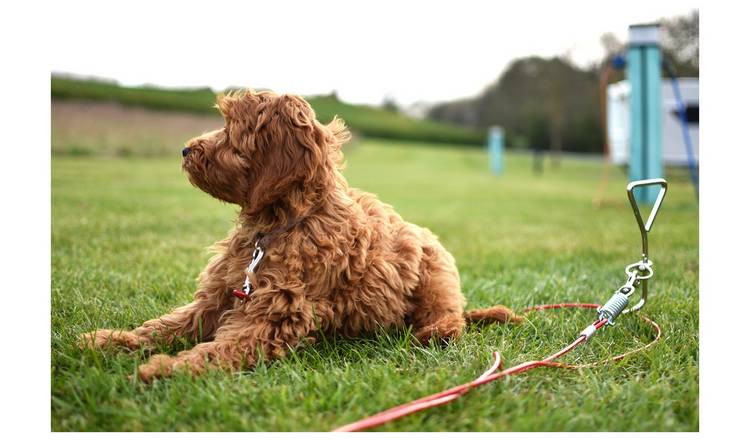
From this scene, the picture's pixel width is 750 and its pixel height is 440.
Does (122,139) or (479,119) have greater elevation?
(479,119)

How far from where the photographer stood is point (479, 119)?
4756cm

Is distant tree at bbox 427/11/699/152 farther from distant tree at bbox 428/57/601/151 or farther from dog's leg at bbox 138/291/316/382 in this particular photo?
dog's leg at bbox 138/291/316/382

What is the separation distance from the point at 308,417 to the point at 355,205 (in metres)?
1.28

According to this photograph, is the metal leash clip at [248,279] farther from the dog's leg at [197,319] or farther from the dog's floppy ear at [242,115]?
the dog's floppy ear at [242,115]

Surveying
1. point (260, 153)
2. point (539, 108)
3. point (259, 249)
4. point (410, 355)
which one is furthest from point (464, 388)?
point (539, 108)

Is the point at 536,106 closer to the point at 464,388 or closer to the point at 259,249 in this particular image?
the point at 259,249

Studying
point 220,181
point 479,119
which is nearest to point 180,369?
point 220,181

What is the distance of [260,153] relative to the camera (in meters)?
2.85

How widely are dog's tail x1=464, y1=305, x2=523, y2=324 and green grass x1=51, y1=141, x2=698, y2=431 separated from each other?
86 millimetres

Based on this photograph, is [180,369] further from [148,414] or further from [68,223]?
[68,223]

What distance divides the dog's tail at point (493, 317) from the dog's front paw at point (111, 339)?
6.02 ft

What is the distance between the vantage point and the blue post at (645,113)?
33.2 feet

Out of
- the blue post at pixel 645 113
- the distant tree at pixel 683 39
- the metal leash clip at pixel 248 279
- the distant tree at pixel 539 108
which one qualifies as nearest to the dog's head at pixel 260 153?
the metal leash clip at pixel 248 279

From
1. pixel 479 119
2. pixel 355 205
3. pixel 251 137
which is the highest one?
pixel 479 119
